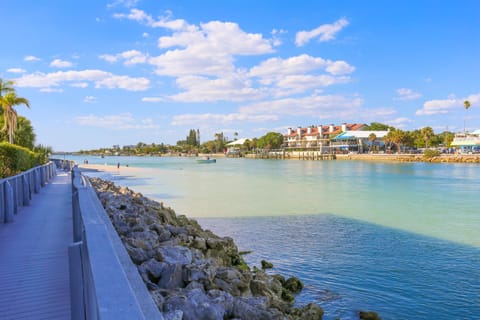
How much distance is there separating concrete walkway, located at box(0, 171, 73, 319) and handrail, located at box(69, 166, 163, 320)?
933 mm

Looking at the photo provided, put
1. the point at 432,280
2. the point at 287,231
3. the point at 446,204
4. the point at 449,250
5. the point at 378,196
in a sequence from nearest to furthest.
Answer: the point at 432,280 < the point at 449,250 < the point at 287,231 < the point at 446,204 < the point at 378,196

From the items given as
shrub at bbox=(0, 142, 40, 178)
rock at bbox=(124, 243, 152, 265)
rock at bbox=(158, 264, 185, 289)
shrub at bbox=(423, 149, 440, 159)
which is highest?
shrub at bbox=(0, 142, 40, 178)

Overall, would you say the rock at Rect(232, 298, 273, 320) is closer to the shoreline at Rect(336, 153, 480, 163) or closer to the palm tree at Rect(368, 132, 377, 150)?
the shoreline at Rect(336, 153, 480, 163)

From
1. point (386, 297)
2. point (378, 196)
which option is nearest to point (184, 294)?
point (386, 297)

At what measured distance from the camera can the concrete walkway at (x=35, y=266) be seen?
386cm

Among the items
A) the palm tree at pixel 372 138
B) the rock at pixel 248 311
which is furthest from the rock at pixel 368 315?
the palm tree at pixel 372 138

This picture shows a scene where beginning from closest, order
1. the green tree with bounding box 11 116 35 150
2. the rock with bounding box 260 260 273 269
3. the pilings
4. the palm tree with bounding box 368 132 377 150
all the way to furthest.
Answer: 1. the rock with bounding box 260 260 273 269
2. the green tree with bounding box 11 116 35 150
3. the palm tree with bounding box 368 132 377 150
4. the pilings

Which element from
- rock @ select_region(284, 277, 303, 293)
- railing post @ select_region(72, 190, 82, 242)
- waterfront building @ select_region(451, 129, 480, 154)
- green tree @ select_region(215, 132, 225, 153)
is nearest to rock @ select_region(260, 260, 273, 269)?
rock @ select_region(284, 277, 303, 293)

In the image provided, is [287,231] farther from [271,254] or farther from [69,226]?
[69,226]

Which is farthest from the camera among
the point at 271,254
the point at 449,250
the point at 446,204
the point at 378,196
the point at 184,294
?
the point at 378,196

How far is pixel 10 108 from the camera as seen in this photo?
29.0 m

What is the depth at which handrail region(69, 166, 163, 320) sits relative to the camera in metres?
1.62

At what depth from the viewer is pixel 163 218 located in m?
11.2

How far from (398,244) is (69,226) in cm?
934
